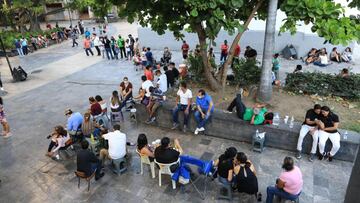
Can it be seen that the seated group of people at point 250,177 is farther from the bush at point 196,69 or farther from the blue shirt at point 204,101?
the bush at point 196,69

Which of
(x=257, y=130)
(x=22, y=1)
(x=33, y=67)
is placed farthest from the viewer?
(x=22, y=1)

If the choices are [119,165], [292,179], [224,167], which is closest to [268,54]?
[224,167]

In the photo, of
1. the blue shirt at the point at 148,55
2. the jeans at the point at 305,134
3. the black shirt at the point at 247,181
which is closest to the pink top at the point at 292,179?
the black shirt at the point at 247,181

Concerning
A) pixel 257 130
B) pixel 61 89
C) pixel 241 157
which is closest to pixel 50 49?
pixel 61 89

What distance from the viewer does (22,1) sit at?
23.0 metres

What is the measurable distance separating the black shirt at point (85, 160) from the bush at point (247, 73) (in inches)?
236

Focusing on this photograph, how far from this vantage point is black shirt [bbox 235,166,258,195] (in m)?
5.82

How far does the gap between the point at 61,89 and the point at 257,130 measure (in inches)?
387

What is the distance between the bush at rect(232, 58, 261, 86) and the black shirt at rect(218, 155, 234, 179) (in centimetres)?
505

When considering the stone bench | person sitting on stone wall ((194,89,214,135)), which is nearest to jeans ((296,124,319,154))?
the stone bench

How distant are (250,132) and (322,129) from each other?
6.11 ft

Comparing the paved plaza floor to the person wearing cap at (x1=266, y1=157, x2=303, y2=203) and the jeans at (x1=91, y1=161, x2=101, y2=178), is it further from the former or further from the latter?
the person wearing cap at (x1=266, y1=157, x2=303, y2=203)

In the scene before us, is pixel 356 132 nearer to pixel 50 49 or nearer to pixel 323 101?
pixel 323 101

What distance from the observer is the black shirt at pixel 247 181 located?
5816 millimetres
